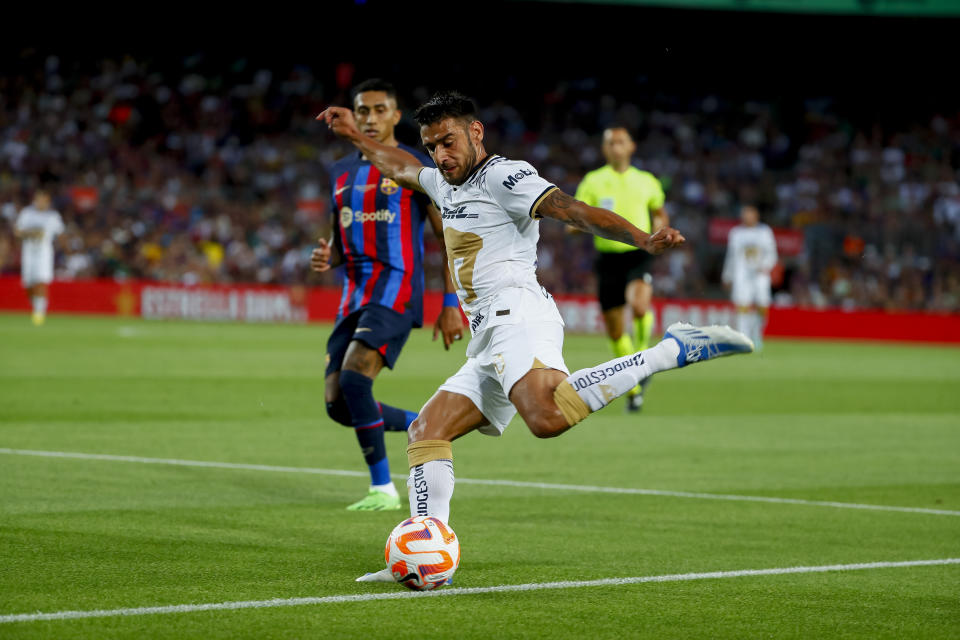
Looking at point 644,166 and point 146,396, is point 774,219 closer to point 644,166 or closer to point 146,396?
point 644,166

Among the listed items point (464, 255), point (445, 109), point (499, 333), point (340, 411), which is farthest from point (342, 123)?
point (340, 411)

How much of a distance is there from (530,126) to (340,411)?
31071mm

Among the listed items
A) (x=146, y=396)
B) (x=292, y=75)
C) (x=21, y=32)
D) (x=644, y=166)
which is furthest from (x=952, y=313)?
(x=21, y=32)

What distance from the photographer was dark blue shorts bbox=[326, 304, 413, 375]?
25.5 ft

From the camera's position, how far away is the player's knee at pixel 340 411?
793 cm

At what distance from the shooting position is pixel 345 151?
36625 millimetres

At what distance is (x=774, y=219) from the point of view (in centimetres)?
3447

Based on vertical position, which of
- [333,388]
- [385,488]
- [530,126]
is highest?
[530,126]

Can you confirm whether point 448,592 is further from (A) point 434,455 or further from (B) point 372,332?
(B) point 372,332

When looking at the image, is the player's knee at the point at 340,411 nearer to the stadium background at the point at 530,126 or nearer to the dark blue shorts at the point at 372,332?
the dark blue shorts at the point at 372,332

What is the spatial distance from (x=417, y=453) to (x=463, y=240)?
942 millimetres

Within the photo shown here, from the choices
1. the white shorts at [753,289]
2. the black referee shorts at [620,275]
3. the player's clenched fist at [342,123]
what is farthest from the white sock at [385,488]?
the white shorts at [753,289]

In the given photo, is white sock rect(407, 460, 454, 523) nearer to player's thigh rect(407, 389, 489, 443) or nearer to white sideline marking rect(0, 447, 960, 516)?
player's thigh rect(407, 389, 489, 443)

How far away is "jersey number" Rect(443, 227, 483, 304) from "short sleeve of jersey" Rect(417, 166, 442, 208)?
0.33 meters
